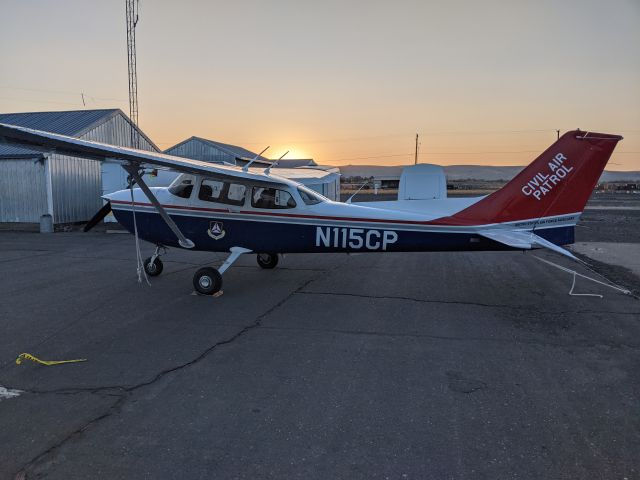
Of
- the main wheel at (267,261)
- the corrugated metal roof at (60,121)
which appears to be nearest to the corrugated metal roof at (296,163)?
the corrugated metal roof at (60,121)

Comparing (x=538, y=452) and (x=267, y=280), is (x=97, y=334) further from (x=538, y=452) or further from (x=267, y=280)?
(x=538, y=452)

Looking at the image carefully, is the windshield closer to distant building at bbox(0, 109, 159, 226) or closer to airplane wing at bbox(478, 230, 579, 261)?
airplane wing at bbox(478, 230, 579, 261)

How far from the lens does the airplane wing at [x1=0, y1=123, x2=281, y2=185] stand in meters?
5.87

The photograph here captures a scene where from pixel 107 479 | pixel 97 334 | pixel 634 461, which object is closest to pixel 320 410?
pixel 107 479

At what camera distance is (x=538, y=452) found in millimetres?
3332

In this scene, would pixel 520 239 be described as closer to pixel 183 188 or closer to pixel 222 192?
pixel 222 192

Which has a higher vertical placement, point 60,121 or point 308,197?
point 60,121

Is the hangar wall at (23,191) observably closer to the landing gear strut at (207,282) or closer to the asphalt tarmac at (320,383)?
the asphalt tarmac at (320,383)

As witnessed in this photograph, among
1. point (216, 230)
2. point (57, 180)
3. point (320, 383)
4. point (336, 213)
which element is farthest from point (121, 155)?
point (57, 180)

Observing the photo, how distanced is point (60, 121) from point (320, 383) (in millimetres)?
26450

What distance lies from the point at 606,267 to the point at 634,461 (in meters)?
9.38

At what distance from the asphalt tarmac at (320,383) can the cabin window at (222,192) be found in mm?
1865

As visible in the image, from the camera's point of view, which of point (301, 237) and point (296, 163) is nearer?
point (301, 237)

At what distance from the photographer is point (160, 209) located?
27.3ft
